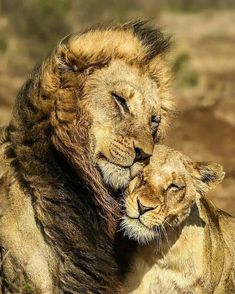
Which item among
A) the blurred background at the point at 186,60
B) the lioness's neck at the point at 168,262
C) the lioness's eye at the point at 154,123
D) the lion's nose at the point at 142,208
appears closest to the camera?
the lion's nose at the point at 142,208

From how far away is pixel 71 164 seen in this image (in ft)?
15.6

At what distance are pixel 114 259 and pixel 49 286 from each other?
0.41m

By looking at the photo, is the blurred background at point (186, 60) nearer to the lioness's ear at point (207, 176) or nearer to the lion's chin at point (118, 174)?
the lioness's ear at point (207, 176)

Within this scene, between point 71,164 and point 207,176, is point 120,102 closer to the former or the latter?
point 71,164

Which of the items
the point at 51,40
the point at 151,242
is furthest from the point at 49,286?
the point at 51,40

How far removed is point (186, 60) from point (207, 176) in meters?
14.7

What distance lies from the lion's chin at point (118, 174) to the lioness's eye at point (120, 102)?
357 mm

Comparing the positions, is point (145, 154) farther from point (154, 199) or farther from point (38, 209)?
point (38, 209)

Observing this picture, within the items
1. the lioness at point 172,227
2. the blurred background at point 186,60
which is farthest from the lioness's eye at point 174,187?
the blurred background at point 186,60

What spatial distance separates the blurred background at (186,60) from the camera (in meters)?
10.2

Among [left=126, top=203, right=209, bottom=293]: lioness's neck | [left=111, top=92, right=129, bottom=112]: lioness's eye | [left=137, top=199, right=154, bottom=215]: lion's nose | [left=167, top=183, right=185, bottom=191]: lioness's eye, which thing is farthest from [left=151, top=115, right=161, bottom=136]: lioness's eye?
[left=137, top=199, right=154, bottom=215]: lion's nose

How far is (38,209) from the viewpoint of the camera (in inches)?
184

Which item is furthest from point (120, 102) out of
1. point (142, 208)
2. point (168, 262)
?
point (168, 262)

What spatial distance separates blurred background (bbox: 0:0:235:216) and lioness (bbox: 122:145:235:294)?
919 millimetres
